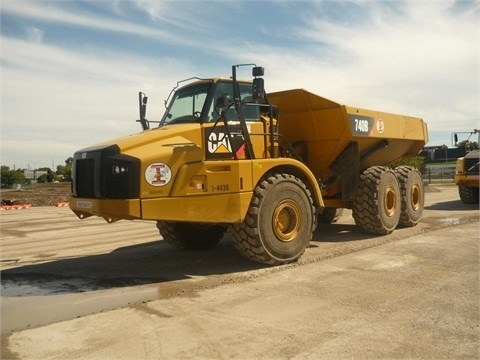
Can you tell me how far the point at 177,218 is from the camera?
5.48 meters

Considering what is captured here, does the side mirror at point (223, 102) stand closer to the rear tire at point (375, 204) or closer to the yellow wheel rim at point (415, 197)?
the rear tire at point (375, 204)

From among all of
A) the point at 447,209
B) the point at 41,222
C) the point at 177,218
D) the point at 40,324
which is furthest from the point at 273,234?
the point at 41,222

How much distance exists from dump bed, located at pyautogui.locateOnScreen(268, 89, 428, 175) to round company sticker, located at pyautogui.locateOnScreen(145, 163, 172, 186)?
10.1 feet

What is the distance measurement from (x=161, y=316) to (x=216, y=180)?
199cm

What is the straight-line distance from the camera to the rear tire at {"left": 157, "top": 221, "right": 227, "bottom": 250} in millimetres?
7520

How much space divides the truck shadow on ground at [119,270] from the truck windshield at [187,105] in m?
1.98

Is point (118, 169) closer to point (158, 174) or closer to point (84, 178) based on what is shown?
point (158, 174)

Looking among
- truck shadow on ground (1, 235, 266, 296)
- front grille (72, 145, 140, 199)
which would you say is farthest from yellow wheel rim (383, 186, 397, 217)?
front grille (72, 145, 140, 199)

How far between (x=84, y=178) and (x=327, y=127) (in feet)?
13.1

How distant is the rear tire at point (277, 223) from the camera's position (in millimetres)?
6000

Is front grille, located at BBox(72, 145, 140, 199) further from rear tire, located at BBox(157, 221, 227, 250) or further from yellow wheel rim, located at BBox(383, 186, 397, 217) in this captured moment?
yellow wheel rim, located at BBox(383, 186, 397, 217)

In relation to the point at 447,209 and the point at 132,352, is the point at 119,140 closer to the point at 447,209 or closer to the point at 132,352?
the point at 132,352

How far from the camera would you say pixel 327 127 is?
25.7 feet

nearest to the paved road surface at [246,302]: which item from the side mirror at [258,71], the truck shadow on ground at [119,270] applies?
the truck shadow on ground at [119,270]
